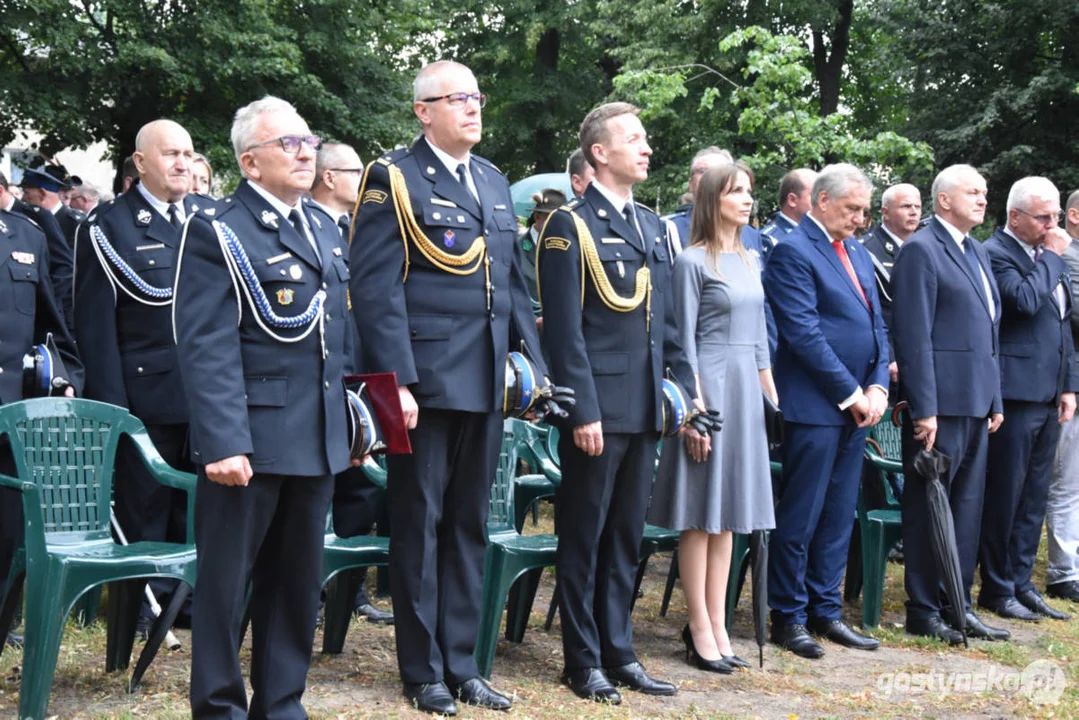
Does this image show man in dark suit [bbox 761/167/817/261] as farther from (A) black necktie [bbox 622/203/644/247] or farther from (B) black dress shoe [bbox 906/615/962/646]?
(A) black necktie [bbox 622/203/644/247]

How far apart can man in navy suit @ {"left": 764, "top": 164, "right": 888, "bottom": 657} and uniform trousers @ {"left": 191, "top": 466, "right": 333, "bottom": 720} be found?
8.73 feet

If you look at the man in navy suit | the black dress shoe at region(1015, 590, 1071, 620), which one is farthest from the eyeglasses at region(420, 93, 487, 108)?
the black dress shoe at region(1015, 590, 1071, 620)

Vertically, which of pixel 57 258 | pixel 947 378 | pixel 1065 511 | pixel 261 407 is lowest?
pixel 1065 511

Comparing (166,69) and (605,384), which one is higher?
(166,69)

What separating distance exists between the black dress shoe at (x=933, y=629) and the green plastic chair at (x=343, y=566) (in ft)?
8.69

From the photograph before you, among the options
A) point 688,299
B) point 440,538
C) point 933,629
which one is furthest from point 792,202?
point 440,538

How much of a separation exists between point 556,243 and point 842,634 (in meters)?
2.40

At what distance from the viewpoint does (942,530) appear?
623cm

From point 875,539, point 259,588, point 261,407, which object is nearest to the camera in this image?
point 261,407

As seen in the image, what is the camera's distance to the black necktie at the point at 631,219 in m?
5.21

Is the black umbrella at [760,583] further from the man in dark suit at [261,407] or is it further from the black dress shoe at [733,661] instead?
the man in dark suit at [261,407]

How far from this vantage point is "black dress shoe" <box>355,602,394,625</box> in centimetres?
604

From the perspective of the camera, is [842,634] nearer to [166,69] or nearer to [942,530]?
[942,530]

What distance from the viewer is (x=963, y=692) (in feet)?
18.1
